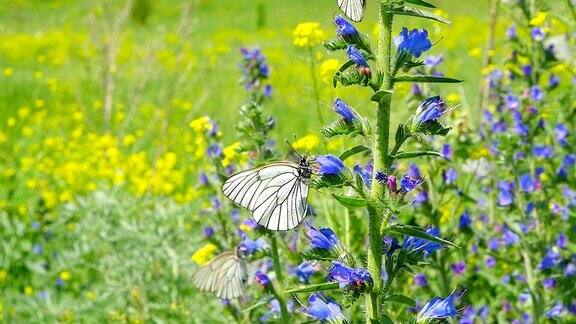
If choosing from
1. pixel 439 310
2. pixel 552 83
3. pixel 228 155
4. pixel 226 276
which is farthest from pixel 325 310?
pixel 552 83

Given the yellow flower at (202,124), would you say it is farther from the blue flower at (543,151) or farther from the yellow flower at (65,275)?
the yellow flower at (65,275)

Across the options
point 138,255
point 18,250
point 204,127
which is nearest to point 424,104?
point 204,127

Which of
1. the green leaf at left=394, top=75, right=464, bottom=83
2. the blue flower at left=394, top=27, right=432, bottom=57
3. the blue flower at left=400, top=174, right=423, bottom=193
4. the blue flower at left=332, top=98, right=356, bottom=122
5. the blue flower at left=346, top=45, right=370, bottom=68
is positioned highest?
the blue flower at left=394, top=27, right=432, bottom=57

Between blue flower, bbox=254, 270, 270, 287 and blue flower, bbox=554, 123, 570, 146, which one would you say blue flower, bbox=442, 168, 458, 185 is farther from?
blue flower, bbox=254, 270, 270, 287

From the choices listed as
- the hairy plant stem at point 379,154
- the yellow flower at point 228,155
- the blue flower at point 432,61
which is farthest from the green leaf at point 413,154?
the blue flower at point 432,61

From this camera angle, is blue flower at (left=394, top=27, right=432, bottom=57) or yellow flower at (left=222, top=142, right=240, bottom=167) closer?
blue flower at (left=394, top=27, right=432, bottom=57)

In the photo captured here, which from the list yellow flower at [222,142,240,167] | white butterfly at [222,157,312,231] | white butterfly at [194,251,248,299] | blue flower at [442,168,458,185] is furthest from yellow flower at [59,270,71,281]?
white butterfly at [222,157,312,231]
